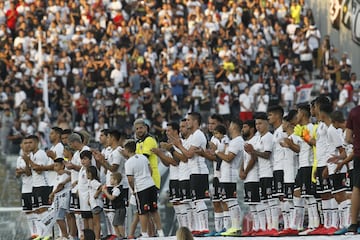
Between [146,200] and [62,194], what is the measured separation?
1.85 m

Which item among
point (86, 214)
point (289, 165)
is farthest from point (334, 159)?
point (86, 214)

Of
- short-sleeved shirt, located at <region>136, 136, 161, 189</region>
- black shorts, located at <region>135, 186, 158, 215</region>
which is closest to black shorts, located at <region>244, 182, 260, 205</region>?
black shorts, located at <region>135, 186, 158, 215</region>

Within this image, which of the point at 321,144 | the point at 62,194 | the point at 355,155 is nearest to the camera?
the point at 355,155

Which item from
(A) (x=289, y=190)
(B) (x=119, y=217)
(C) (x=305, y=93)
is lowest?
(B) (x=119, y=217)

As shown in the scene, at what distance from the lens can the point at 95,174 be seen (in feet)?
68.7

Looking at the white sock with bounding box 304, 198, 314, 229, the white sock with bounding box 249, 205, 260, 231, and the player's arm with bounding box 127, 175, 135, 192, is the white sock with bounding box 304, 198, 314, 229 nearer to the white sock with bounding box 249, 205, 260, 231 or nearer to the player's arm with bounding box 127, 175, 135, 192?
the white sock with bounding box 249, 205, 260, 231

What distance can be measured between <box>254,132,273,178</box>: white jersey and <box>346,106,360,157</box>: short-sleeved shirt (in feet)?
7.39

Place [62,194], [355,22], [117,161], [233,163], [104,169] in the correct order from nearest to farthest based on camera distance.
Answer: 1. [233,163]
2. [117,161]
3. [104,169]
4. [62,194]
5. [355,22]

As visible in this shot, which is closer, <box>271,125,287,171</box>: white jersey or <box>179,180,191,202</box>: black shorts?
<box>271,125,287,171</box>: white jersey

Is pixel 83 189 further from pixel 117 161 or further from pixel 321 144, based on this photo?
pixel 321 144

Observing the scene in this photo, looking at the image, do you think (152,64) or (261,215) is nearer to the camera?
(261,215)

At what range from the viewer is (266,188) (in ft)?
65.7

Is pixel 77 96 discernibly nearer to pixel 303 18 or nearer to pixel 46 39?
pixel 46 39

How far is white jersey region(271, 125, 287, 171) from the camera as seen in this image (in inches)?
778
